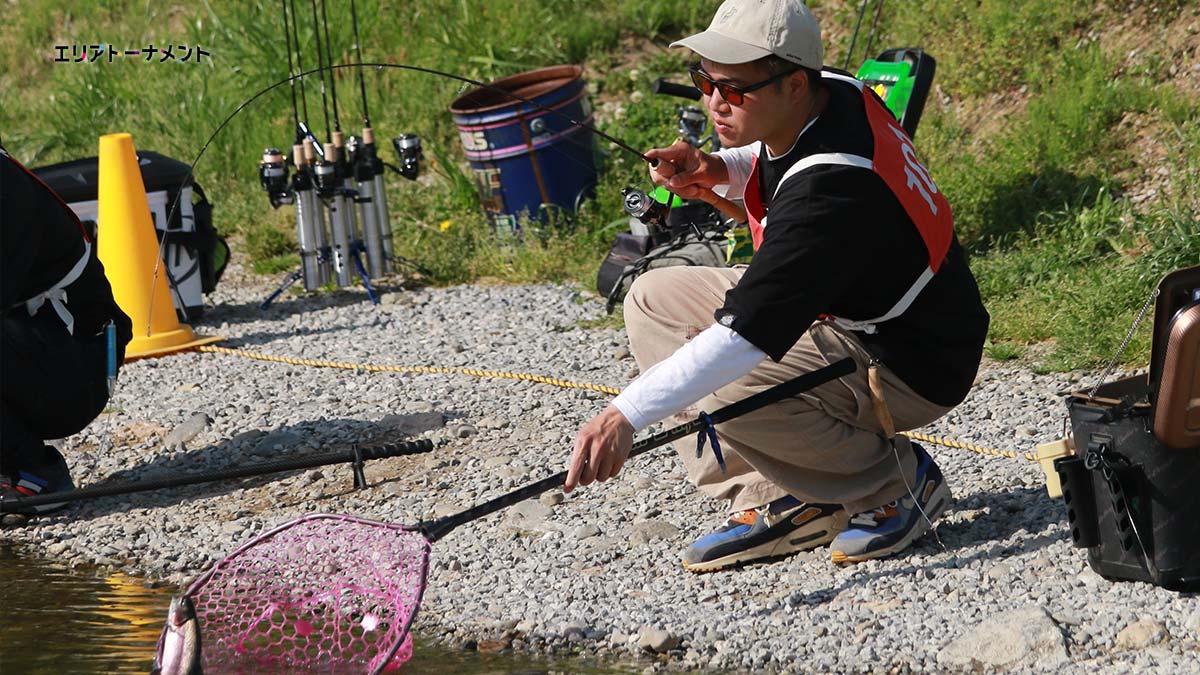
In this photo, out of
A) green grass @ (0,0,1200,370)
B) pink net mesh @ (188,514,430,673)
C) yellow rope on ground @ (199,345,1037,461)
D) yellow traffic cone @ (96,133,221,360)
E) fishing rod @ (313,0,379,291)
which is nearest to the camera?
pink net mesh @ (188,514,430,673)

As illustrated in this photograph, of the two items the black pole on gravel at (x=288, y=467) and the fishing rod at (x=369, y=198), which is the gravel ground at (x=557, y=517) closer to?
the black pole on gravel at (x=288, y=467)

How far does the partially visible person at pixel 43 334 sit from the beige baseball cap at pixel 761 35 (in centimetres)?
257

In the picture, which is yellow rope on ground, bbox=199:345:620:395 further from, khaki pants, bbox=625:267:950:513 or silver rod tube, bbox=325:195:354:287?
khaki pants, bbox=625:267:950:513

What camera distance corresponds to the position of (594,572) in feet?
14.4

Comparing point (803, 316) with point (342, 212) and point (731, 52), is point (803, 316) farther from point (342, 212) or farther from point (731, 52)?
point (342, 212)

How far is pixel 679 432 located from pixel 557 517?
1.15m

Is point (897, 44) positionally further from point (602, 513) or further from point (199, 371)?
point (602, 513)

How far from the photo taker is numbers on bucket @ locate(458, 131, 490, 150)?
8.38 meters

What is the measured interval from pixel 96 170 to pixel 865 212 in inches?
206

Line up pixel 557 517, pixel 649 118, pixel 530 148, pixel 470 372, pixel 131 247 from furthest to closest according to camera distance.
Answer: pixel 649 118 → pixel 530 148 → pixel 131 247 → pixel 470 372 → pixel 557 517

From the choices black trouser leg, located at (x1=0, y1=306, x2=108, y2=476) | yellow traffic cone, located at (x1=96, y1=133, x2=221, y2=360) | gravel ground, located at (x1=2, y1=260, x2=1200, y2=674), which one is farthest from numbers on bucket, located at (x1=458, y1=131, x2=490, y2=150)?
black trouser leg, located at (x1=0, y1=306, x2=108, y2=476)

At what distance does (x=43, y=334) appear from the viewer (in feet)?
17.1

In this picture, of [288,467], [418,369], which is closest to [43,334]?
[288,467]

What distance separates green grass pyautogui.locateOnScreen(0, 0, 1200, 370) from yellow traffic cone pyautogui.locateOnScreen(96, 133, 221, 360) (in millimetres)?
1568
